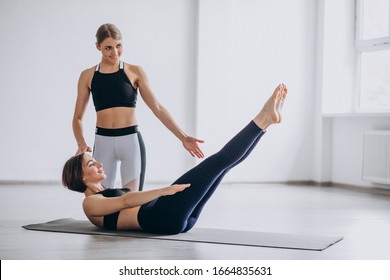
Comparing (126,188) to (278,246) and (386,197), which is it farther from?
(386,197)

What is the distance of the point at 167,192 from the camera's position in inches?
130

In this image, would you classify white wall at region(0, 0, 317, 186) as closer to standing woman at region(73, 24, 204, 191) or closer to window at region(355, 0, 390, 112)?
window at region(355, 0, 390, 112)

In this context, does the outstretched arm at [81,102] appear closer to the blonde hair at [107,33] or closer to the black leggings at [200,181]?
the blonde hair at [107,33]

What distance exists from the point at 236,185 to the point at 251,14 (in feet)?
6.26

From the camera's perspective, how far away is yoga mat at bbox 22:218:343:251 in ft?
11.2

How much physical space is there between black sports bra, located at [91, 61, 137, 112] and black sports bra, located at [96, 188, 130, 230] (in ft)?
1.71

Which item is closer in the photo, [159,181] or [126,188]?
[126,188]

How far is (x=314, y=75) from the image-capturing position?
7.74 m

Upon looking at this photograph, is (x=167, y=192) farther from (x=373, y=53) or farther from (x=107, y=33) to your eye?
(x=373, y=53)

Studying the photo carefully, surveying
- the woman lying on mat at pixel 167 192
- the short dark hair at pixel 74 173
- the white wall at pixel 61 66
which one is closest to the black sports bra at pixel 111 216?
the woman lying on mat at pixel 167 192

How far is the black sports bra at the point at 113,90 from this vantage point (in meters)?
3.85

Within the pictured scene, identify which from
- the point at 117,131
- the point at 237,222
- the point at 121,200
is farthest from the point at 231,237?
the point at 117,131

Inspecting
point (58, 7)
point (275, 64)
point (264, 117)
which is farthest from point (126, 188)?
point (275, 64)
